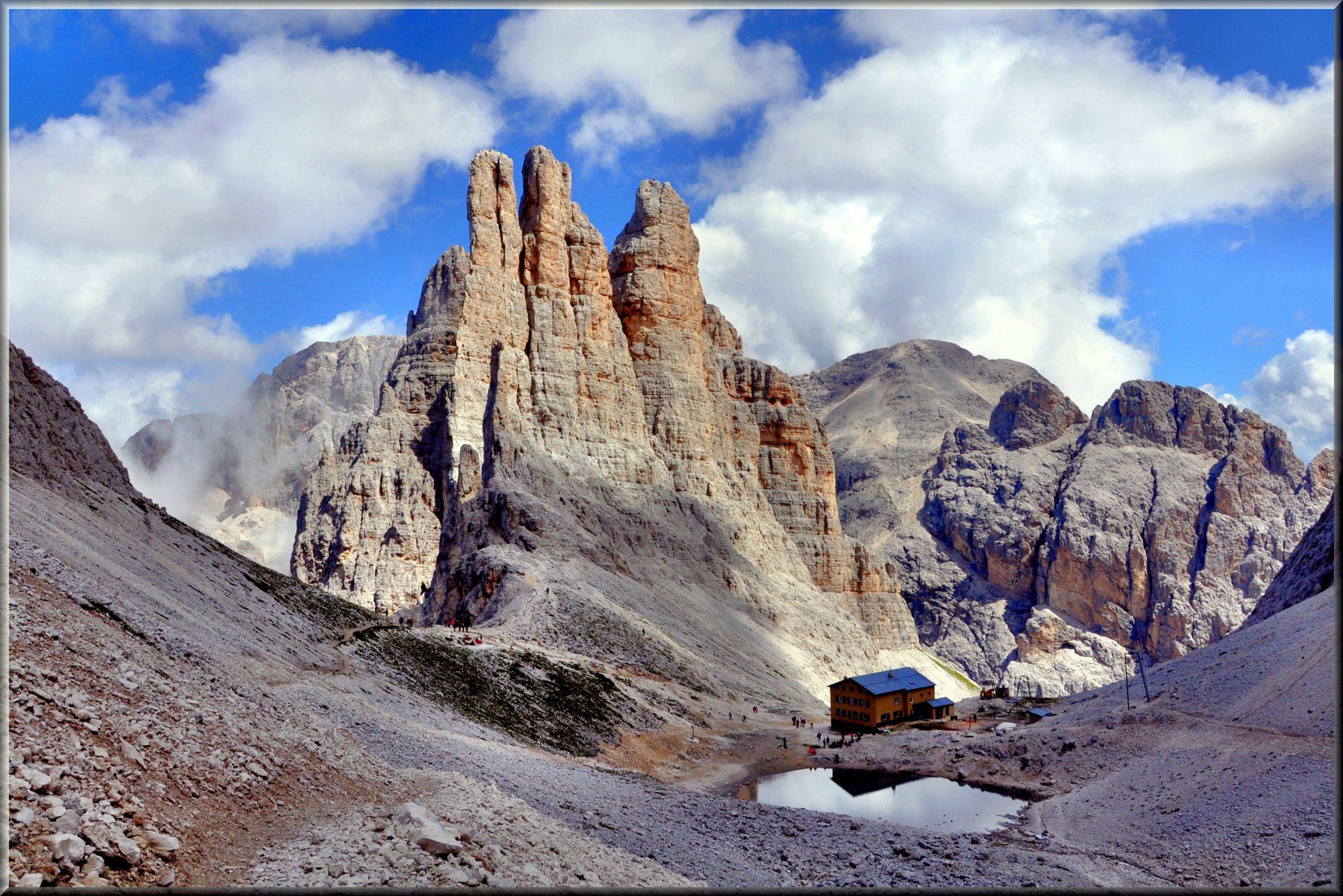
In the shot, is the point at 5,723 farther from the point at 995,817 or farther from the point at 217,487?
the point at 217,487

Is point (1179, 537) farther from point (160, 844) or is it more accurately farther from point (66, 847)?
point (66, 847)

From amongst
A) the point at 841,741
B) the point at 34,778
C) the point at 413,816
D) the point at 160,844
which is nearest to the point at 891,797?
the point at 841,741

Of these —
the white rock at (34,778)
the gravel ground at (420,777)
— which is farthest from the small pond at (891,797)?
the white rock at (34,778)

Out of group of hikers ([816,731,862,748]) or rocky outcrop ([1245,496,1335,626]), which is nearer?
rocky outcrop ([1245,496,1335,626])

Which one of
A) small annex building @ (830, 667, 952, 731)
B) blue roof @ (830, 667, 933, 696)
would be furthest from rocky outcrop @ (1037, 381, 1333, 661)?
small annex building @ (830, 667, 952, 731)

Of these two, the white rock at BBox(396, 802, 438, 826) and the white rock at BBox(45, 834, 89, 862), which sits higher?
the white rock at BBox(396, 802, 438, 826)

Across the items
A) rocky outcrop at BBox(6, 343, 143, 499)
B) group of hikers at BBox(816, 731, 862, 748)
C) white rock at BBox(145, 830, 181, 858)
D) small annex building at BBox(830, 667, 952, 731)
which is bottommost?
white rock at BBox(145, 830, 181, 858)

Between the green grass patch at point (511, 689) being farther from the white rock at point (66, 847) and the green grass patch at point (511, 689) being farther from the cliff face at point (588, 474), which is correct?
the white rock at point (66, 847)

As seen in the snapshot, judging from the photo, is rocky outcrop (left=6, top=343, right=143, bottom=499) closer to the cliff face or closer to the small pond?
the cliff face
